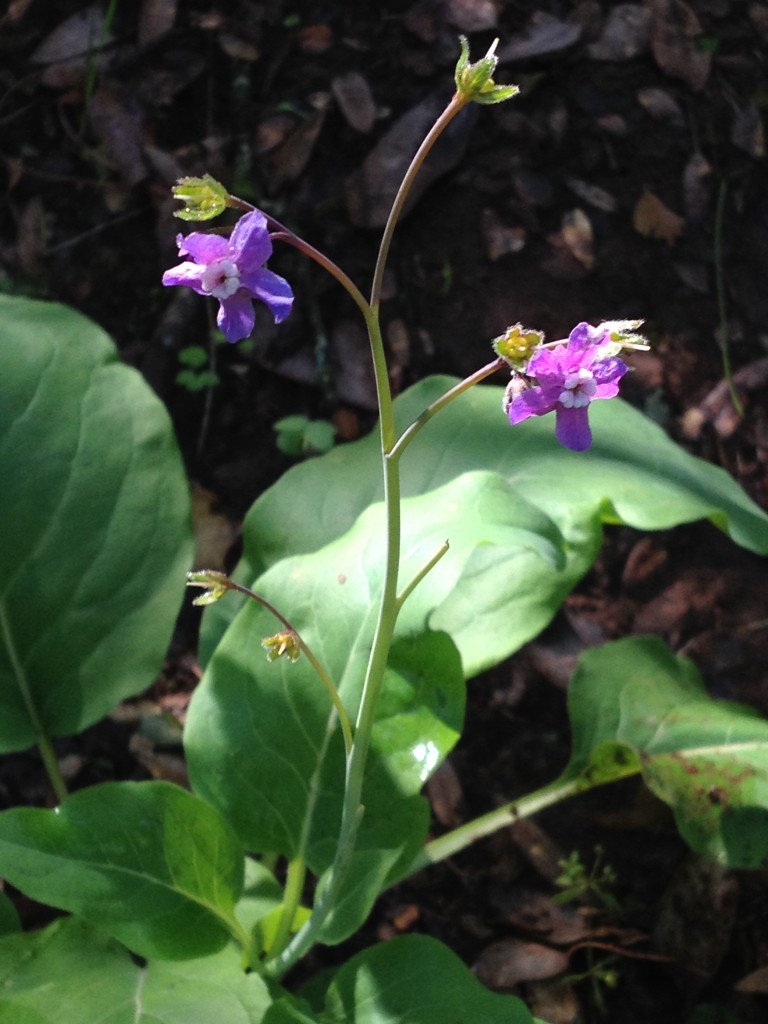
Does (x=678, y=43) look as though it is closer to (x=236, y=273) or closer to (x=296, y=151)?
(x=296, y=151)

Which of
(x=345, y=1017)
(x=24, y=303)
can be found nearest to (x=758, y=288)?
(x=24, y=303)

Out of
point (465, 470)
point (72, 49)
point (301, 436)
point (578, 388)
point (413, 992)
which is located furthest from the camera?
point (72, 49)

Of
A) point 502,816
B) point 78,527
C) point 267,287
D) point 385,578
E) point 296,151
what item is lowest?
point 502,816

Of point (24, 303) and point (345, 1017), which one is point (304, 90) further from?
point (345, 1017)

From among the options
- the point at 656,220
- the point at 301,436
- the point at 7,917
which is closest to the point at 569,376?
the point at 7,917

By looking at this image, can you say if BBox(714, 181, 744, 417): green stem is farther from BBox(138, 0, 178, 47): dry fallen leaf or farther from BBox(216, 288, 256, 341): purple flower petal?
BBox(216, 288, 256, 341): purple flower petal

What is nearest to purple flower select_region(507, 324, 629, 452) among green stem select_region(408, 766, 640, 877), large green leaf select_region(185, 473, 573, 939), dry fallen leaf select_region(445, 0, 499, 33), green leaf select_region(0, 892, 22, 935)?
large green leaf select_region(185, 473, 573, 939)
